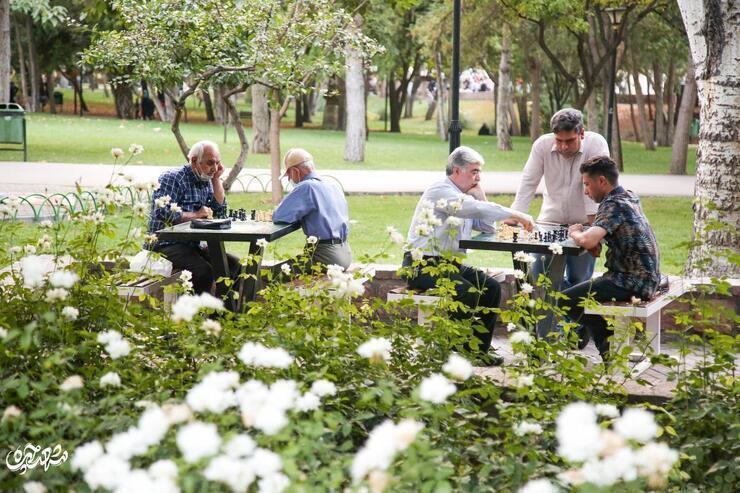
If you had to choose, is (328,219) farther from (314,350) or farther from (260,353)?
(260,353)

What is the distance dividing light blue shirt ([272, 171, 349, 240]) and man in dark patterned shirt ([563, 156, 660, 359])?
5.65 ft

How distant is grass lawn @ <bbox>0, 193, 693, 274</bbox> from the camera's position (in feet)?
41.5

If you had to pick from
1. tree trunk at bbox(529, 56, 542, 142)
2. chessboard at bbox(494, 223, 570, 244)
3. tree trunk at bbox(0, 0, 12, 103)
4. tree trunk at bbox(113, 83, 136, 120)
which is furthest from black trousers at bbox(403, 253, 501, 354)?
tree trunk at bbox(113, 83, 136, 120)

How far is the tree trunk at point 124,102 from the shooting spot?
50.3m

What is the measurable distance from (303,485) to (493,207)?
483cm

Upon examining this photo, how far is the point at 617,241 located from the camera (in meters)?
6.76

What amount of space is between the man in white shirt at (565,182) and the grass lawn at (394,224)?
3130 mm

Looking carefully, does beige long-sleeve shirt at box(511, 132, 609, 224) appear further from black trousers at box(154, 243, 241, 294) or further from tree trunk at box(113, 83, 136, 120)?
tree trunk at box(113, 83, 136, 120)

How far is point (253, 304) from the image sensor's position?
494 centimetres

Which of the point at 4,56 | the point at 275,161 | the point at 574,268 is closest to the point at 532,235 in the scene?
the point at 574,268

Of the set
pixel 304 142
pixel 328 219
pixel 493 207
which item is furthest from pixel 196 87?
pixel 304 142

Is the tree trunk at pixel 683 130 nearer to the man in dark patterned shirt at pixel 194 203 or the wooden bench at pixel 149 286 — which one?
the man in dark patterned shirt at pixel 194 203

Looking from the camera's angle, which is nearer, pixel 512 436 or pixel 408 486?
pixel 408 486

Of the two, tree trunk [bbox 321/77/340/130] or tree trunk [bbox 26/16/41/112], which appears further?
tree trunk [bbox 321/77/340/130]
